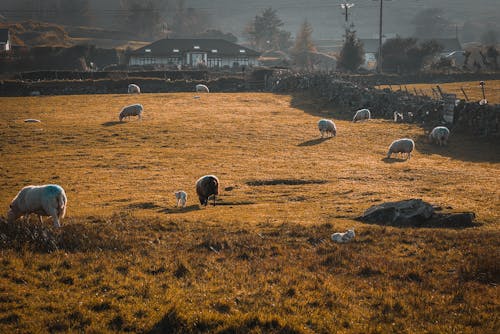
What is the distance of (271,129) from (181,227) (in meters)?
26.0

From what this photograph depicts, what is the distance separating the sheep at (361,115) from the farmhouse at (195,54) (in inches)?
3107

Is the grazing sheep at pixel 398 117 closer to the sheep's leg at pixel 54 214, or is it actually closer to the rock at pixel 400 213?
the rock at pixel 400 213

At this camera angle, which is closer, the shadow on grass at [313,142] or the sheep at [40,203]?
the sheep at [40,203]

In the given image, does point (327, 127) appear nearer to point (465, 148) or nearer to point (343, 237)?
point (465, 148)

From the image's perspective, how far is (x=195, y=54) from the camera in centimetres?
12875

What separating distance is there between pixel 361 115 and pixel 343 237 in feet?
109

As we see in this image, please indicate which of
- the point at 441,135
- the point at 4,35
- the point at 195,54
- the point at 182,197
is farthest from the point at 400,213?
the point at 4,35

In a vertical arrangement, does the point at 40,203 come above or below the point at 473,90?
below

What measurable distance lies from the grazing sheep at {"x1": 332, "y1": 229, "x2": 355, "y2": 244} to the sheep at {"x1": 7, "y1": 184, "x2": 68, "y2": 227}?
843cm

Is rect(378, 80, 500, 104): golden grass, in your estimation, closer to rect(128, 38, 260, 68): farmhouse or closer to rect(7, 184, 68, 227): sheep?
rect(7, 184, 68, 227): sheep

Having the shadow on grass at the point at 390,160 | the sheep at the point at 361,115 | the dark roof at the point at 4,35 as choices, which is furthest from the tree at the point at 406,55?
the dark roof at the point at 4,35

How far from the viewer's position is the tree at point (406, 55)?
10131 centimetres

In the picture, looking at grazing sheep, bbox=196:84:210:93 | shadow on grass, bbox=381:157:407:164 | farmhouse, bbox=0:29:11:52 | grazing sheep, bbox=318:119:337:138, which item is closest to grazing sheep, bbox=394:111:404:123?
grazing sheep, bbox=318:119:337:138

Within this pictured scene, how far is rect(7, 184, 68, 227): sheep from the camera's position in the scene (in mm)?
18000
